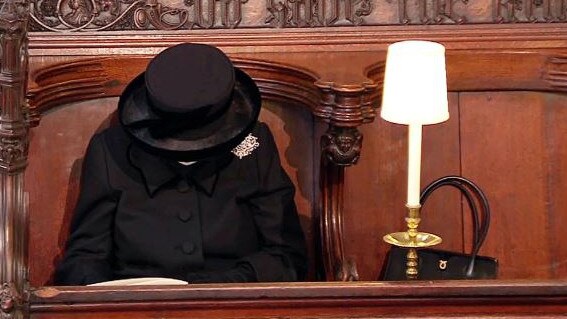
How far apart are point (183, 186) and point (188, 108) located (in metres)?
0.26

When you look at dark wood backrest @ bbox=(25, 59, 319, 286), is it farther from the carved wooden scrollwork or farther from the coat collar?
the carved wooden scrollwork

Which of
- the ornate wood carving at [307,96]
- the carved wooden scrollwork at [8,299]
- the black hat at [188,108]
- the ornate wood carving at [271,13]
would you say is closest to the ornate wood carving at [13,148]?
the carved wooden scrollwork at [8,299]

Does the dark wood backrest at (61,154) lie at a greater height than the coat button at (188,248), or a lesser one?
greater

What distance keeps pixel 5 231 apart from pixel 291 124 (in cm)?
113

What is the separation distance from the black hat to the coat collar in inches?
4.6

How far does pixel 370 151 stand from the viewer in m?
3.09

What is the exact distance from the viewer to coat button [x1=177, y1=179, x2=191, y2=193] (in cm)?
280

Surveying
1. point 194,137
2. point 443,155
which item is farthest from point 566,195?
point 194,137

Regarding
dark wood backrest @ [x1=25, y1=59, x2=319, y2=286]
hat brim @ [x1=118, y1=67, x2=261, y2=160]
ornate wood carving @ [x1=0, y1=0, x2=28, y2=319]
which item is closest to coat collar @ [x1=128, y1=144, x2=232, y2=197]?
hat brim @ [x1=118, y1=67, x2=261, y2=160]

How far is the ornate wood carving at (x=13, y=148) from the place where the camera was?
2072mm

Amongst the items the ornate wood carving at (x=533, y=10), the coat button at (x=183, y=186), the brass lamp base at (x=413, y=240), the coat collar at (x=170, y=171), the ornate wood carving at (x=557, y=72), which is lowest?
the brass lamp base at (x=413, y=240)

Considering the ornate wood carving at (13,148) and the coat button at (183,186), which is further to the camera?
the coat button at (183,186)

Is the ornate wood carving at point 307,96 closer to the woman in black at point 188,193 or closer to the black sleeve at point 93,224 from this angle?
the woman in black at point 188,193

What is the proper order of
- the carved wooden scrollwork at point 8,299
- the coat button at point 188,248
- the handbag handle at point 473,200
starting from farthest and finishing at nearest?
the handbag handle at point 473,200 → the coat button at point 188,248 → the carved wooden scrollwork at point 8,299
